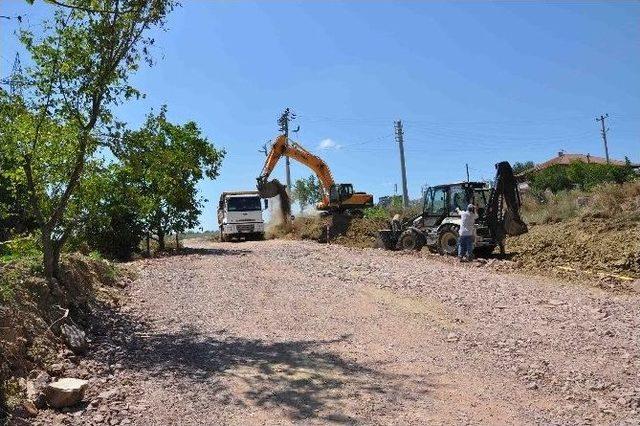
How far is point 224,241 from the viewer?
95.7ft

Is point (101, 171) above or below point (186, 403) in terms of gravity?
above

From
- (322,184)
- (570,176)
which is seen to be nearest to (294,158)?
(322,184)

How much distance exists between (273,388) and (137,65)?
17.1 feet

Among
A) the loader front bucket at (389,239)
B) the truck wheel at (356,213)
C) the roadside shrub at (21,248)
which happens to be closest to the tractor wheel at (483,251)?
the loader front bucket at (389,239)

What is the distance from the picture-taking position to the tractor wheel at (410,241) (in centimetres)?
1836

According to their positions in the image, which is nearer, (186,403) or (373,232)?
(186,403)

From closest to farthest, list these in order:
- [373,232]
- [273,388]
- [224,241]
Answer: [273,388]
[373,232]
[224,241]

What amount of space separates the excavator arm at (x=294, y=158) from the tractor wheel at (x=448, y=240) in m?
9.92

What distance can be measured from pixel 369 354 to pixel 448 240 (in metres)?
10.8

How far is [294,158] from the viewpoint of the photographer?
26.3 meters

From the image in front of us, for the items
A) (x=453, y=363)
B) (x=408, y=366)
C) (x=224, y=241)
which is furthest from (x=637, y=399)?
(x=224, y=241)

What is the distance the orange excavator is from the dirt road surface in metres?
14.3

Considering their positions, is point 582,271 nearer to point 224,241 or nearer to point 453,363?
point 453,363

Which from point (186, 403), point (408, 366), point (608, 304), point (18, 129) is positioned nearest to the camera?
point (186, 403)
